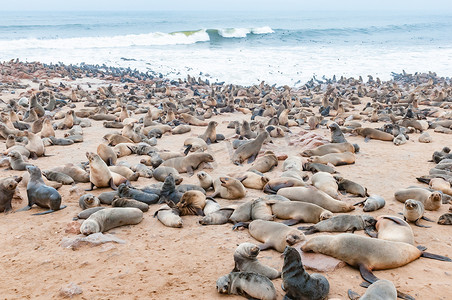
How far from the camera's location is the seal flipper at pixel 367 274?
12.1 ft

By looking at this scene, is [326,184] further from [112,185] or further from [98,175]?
[98,175]

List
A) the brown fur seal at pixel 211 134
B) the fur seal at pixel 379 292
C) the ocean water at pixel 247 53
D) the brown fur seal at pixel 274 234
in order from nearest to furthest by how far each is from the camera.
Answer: the fur seal at pixel 379 292, the brown fur seal at pixel 274 234, the brown fur seal at pixel 211 134, the ocean water at pixel 247 53

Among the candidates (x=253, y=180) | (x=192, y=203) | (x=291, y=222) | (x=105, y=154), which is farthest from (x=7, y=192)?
(x=291, y=222)

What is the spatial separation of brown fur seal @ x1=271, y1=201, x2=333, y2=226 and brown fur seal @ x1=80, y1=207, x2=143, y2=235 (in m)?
1.89

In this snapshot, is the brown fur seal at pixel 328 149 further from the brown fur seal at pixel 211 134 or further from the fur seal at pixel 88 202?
the fur seal at pixel 88 202

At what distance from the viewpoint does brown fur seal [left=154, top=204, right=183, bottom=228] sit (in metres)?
5.15

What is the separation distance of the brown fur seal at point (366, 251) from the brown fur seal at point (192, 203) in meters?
1.95

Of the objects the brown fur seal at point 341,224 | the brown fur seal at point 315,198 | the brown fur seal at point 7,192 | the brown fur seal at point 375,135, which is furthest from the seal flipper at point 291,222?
the brown fur seal at point 375,135

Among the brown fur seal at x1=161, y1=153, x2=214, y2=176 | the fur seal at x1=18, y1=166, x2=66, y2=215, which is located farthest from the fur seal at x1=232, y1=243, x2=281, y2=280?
the brown fur seal at x1=161, y1=153, x2=214, y2=176

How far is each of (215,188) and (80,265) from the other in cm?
287

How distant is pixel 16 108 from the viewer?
13648 mm

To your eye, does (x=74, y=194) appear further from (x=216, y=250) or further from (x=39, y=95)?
(x=39, y=95)

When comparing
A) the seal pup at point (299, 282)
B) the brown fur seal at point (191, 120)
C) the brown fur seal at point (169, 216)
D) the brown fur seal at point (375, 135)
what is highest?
the seal pup at point (299, 282)

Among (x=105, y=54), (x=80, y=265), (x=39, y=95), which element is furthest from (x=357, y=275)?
(x=105, y=54)
